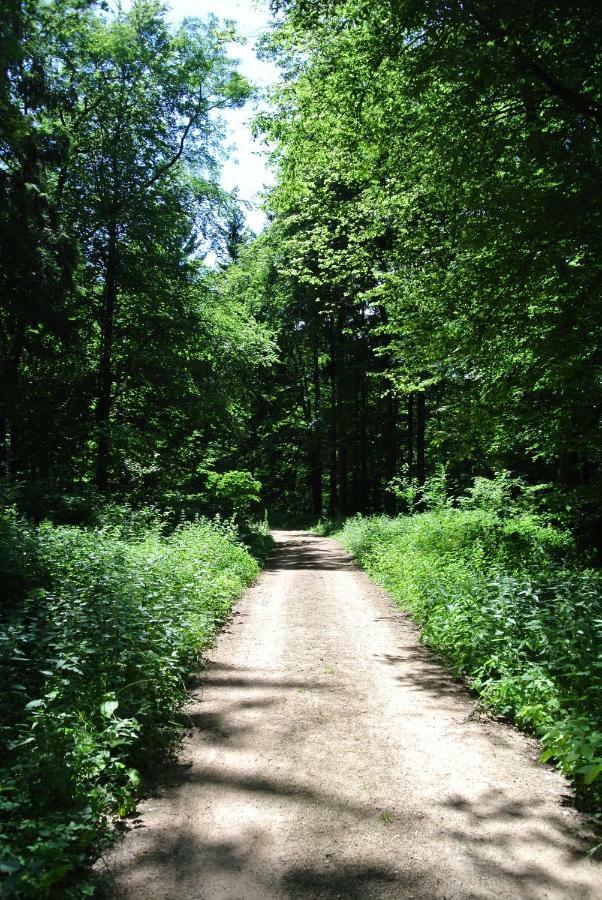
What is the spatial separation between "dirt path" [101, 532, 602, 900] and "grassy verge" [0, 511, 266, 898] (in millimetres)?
320

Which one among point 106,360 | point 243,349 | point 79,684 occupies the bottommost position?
point 79,684

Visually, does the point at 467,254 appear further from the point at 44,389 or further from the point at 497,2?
the point at 44,389

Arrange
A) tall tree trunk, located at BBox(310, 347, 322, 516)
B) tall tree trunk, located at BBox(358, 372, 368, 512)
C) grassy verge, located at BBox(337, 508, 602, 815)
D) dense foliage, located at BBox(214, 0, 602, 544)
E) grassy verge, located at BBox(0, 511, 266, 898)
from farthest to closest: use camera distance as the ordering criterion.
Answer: tall tree trunk, located at BBox(310, 347, 322, 516) < tall tree trunk, located at BBox(358, 372, 368, 512) < dense foliage, located at BBox(214, 0, 602, 544) < grassy verge, located at BBox(337, 508, 602, 815) < grassy verge, located at BBox(0, 511, 266, 898)

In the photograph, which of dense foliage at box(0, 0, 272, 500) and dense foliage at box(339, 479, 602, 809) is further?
dense foliage at box(0, 0, 272, 500)

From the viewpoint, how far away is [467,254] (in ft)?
30.0

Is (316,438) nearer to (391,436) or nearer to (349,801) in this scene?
(391,436)

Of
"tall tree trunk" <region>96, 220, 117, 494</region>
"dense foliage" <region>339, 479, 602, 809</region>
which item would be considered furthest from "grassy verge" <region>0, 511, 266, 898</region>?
"tall tree trunk" <region>96, 220, 117, 494</region>

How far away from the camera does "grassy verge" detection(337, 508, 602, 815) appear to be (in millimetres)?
4160

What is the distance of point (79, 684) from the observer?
4.44 m

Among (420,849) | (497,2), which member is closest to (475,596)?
(420,849)

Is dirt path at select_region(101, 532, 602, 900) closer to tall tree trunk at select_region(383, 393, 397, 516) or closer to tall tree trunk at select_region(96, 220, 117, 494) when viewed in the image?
tall tree trunk at select_region(96, 220, 117, 494)

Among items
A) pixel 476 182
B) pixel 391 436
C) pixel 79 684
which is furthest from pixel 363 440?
pixel 79 684

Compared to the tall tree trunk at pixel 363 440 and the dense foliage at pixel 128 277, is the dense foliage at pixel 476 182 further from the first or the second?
the tall tree trunk at pixel 363 440

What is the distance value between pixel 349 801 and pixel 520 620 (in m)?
2.92
